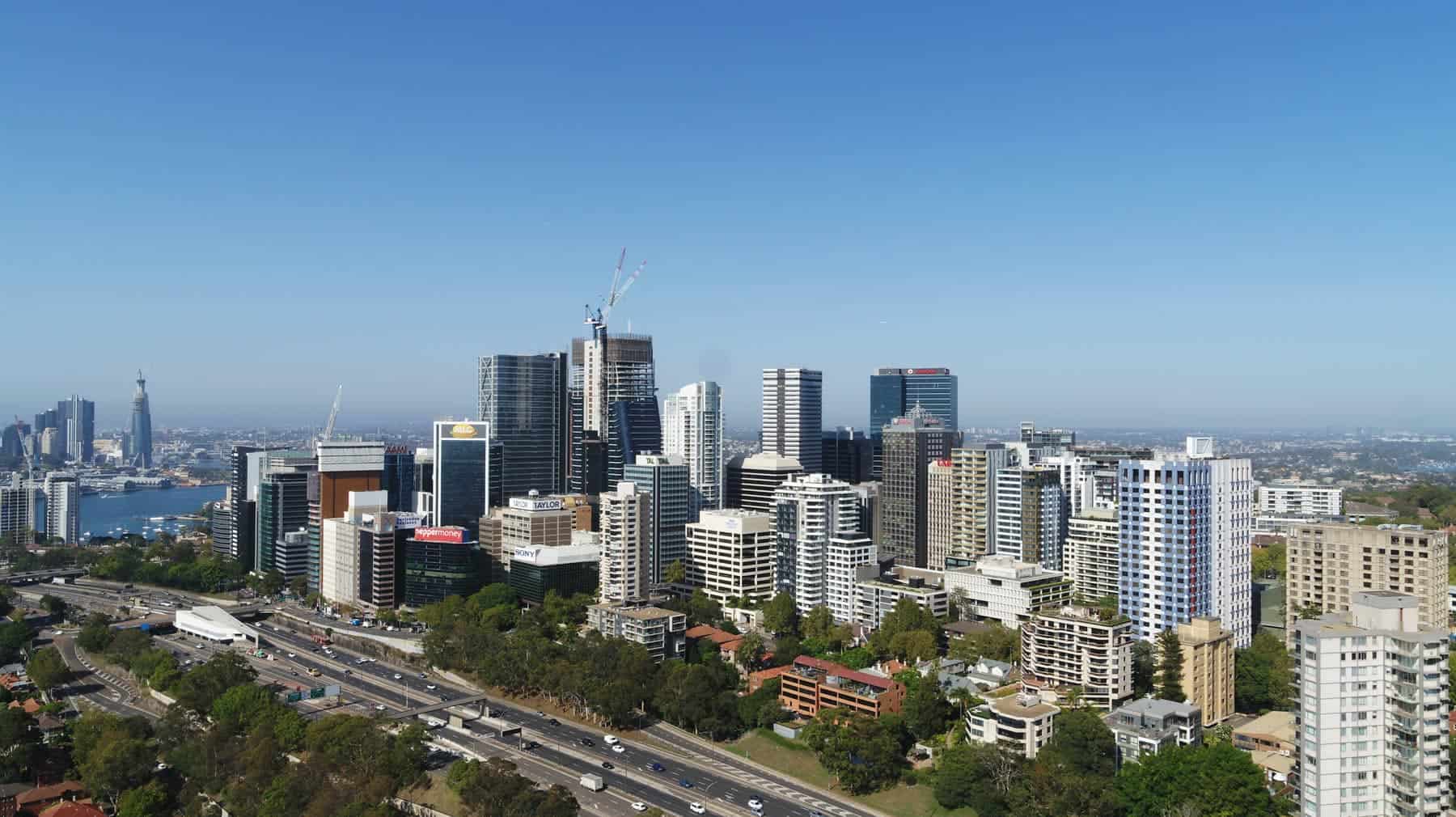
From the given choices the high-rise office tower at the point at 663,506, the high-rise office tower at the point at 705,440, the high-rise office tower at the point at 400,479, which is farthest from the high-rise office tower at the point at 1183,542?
the high-rise office tower at the point at 400,479

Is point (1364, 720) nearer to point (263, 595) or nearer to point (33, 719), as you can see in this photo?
point (33, 719)

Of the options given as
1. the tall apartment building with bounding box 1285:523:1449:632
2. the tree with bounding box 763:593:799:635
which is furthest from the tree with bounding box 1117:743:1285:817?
the tree with bounding box 763:593:799:635

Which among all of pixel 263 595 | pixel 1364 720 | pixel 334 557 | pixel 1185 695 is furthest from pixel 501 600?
pixel 1364 720

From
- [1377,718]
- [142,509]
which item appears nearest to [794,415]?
[1377,718]

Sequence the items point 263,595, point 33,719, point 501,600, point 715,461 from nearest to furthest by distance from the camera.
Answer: point 33,719
point 501,600
point 263,595
point 715,461

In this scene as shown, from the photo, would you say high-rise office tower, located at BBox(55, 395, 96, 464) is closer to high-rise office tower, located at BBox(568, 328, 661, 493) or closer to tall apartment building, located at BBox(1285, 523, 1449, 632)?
high-rise office tower, located at BBox(568, 328, 661, 493)

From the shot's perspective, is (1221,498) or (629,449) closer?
(1221,498)
